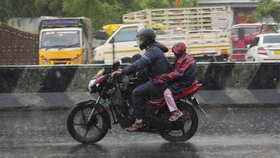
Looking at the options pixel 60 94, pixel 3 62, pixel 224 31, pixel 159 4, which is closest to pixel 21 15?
pixel 3 62

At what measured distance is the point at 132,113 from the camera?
580 centimetres

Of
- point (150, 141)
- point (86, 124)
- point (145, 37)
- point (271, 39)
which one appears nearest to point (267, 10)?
point (271, 39)

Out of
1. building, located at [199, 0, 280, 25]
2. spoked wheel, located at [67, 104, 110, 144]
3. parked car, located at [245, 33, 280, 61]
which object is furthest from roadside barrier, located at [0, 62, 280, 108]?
building, located at [199, 0, 280, 25]

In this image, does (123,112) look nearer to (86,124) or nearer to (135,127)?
(135,127)

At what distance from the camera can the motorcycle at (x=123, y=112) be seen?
5754 millimetres

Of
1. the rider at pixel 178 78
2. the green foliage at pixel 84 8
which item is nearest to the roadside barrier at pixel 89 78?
the rider at pixel 178 78

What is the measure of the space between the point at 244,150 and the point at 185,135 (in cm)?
88

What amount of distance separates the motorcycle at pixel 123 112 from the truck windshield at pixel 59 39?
10952mm

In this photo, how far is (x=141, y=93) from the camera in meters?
5.65

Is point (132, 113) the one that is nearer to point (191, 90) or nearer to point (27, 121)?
point (191, 90)

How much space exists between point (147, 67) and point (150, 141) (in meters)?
1.12

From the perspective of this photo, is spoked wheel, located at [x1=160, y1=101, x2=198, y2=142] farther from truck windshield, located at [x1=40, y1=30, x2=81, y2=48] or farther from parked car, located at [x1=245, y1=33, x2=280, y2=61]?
parked car, located at [x1=245, y1=33, x2=280, y2=61]

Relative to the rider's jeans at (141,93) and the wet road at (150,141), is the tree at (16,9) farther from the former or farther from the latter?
the rider's jeans at (141,93)

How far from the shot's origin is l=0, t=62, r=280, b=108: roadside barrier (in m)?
9.22
